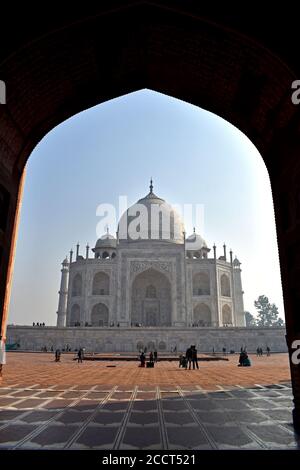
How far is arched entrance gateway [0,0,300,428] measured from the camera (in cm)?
472

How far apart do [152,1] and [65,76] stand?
1793 millimetres

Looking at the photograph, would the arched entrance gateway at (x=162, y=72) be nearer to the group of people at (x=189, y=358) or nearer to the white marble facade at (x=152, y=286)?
the group of people at (x=189, y=358)

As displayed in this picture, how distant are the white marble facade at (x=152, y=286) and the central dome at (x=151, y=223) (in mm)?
137

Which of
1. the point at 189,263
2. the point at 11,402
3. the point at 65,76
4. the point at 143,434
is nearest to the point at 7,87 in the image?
the point at 65,76

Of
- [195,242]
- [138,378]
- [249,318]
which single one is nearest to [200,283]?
[195,242]

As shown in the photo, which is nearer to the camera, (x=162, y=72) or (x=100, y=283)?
(x=162, y=72)

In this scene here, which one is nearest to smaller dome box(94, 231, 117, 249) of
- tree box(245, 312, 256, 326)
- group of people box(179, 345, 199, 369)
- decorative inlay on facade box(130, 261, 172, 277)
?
decorative inlay on facade box(130, 261, 172, 277)

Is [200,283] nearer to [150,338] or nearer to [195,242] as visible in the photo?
[195,242]

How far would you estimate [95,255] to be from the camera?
5059 centimetres

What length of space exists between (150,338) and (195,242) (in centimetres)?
2187

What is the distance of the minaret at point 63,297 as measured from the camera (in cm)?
A: 4622

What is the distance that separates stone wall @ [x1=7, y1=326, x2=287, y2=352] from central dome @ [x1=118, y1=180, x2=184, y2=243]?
45.5ft

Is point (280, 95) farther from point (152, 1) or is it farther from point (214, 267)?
point (214, 267)

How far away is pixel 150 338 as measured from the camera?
106ft
